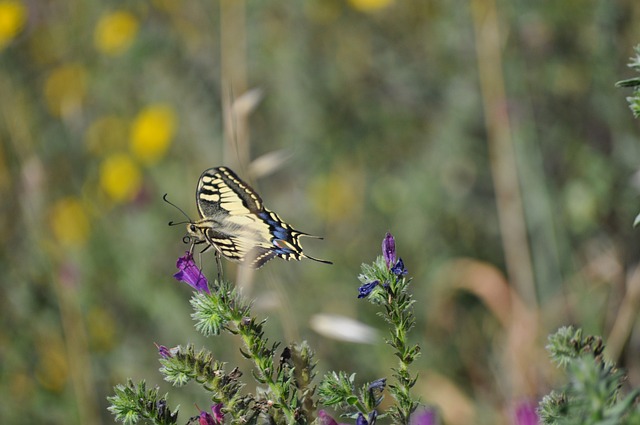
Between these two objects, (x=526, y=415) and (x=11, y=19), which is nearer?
(x=526, y=415)

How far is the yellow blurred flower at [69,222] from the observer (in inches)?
182

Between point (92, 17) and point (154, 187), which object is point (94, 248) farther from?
point (92, 17)

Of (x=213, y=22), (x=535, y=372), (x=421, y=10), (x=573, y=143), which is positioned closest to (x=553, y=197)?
(x=573, y=143)

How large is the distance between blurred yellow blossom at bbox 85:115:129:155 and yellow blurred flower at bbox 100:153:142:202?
98mm

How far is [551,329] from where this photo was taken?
3.00 meters

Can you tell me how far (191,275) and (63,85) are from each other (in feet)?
14.8

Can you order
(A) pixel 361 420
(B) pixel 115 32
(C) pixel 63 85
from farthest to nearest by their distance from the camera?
(C) pixel 63 85 → (B) pixel 115 32 → (A) pixel 361 420

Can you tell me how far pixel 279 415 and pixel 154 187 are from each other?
12.4 ft

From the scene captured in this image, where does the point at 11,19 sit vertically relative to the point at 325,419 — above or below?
above

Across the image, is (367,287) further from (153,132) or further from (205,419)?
(153,132)

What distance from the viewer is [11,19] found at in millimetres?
4309

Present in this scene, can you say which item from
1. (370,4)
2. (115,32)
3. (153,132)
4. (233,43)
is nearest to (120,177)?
(153,132)

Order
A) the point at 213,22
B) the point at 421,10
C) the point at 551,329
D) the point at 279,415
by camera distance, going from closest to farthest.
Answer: the point at 279,415 < the point at 551,329 < the point at 421,10 < the point at 213,22

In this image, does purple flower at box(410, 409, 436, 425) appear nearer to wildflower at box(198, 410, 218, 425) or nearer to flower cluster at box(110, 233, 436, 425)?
flower cluster at box(110, 233, 436, 425)
